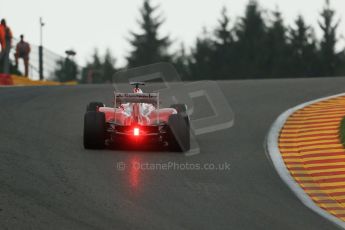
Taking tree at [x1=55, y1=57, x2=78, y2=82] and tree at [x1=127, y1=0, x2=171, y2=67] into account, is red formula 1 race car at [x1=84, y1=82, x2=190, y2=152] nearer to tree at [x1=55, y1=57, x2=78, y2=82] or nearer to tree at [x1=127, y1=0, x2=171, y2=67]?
tree at [x1=55, y1=57, x2=78, y2=82]

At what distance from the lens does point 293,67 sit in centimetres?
7962

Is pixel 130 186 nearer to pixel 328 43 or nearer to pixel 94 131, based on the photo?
pixel 94 131

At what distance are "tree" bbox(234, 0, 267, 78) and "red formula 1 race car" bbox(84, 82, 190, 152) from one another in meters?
68.0

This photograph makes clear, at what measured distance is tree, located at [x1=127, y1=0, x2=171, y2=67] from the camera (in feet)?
274

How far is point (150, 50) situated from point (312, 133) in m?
69.7

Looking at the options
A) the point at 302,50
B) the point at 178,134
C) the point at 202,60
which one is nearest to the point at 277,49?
the point at 302,50

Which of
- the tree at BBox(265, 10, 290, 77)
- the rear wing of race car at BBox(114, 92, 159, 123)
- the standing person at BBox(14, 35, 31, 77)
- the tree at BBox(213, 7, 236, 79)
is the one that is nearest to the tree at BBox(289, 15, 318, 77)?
the tree at BBox(265, 10, 290, 77)

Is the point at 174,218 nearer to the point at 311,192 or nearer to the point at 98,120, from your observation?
the point at 311,192

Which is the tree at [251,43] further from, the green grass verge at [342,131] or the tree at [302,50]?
the green grass verge at [342,131]

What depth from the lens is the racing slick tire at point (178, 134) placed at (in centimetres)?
1230

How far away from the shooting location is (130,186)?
31.2 feet

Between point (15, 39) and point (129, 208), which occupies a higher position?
point (15, 39)

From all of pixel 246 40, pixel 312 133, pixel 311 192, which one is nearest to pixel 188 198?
pixel 311 192

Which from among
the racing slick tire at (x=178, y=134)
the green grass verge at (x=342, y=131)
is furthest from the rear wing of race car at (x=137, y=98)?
the green grass verge at (x=342, y=131)
